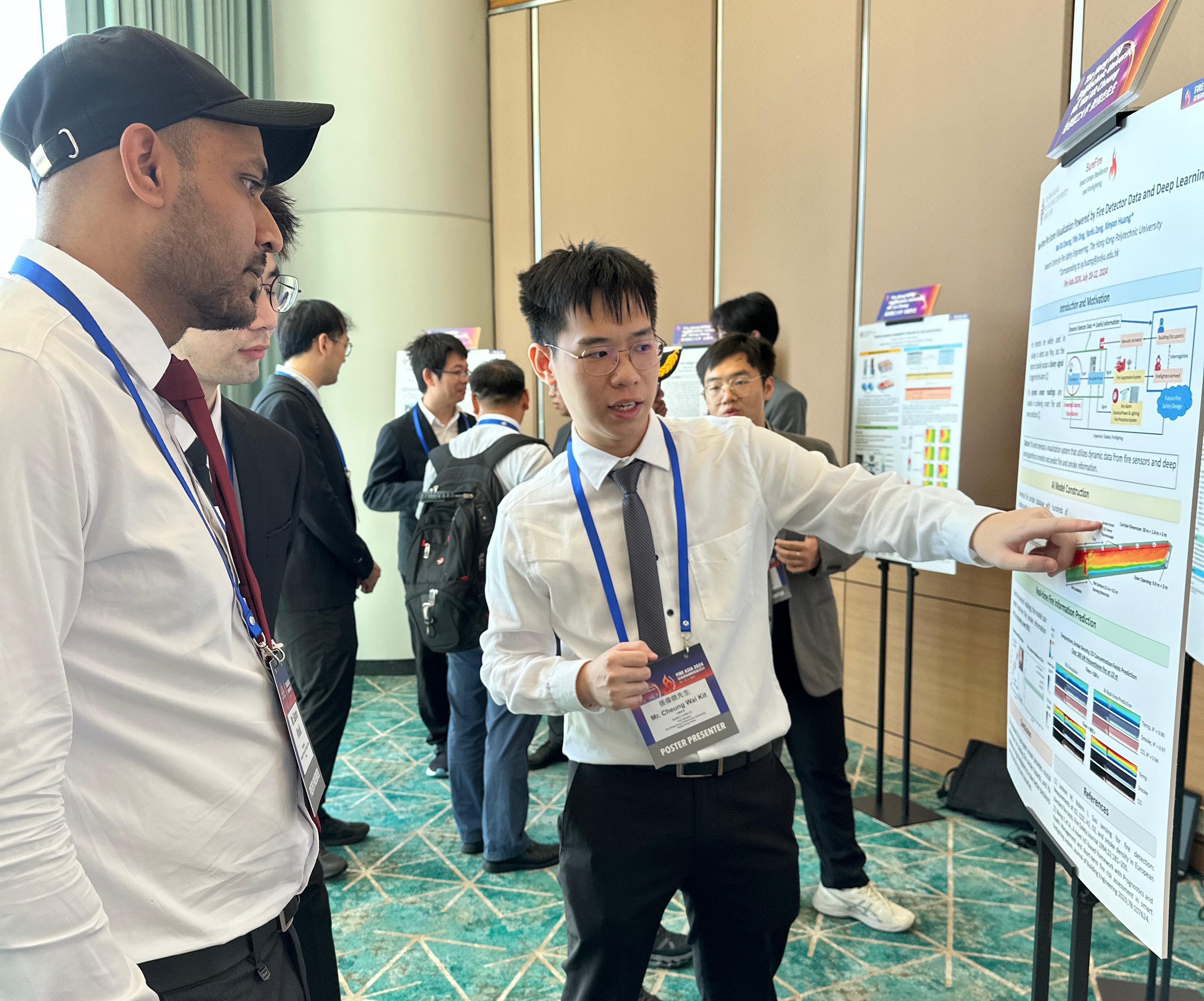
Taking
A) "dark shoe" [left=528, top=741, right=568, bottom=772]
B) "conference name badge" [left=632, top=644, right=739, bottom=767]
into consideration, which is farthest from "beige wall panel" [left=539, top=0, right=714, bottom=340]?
"conference name badge" [left=632, top=644, right=739, bottom=767]

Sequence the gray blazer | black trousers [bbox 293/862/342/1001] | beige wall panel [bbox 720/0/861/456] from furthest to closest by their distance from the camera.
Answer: beige wall panel [bbox 720/0/861/456] < the gray blazer < black trousers [bbox 293/862/342/1001]

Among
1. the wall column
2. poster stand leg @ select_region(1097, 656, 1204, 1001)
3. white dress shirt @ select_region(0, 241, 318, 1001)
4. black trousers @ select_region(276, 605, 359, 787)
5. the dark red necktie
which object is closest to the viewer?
white dress shirt @ select_region(0, 241, 318, 1001)

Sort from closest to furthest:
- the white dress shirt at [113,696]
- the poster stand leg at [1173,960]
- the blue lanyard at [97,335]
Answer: the white dress shirt at [113,696] → the blue lanyard at [97,335] → the poster stand leg at [1173,960]

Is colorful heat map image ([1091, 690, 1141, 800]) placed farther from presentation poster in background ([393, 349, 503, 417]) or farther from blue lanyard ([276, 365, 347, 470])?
presentation poster in background ([393, 349, 503, 417])

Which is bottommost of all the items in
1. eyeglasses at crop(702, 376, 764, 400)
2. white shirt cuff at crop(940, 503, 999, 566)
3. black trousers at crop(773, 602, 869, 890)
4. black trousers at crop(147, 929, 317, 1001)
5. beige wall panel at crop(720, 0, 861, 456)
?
black trousers at crop(773, 602, 869, 890)

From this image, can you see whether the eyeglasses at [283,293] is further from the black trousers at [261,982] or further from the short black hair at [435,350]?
the short black hair at [435,350]

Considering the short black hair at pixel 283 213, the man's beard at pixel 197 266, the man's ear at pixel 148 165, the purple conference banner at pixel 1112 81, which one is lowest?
the man's beard at pixel 197 266

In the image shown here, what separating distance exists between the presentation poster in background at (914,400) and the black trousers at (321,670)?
1.91 metres

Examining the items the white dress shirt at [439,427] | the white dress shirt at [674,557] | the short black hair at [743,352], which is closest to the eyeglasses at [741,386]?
the short black hair at [743,352]

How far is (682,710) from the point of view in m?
1.40

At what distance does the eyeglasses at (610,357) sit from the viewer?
1487mm

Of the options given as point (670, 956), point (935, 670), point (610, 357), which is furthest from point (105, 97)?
point (935, 670)

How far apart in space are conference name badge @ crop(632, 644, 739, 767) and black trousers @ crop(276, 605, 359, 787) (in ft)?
5.57

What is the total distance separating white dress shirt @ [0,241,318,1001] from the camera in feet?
2.26
